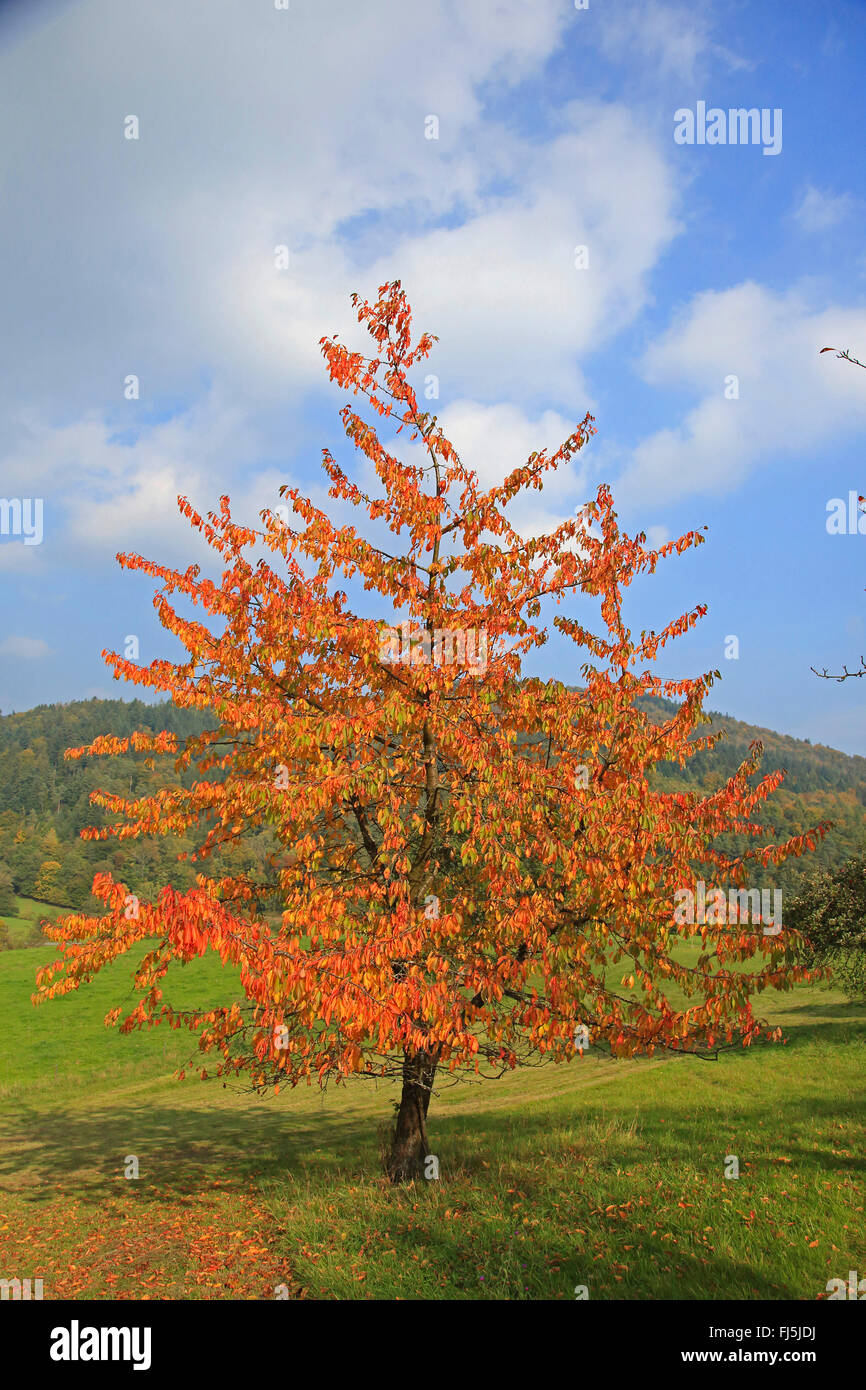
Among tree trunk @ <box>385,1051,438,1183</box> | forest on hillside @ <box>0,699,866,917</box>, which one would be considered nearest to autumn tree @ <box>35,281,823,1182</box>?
tree trunk @ <box>385,1051,438,1183</box>

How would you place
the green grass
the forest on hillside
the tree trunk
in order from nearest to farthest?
the green grass → the tree trunk → the forest on hillside

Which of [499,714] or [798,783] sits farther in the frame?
[798,783]

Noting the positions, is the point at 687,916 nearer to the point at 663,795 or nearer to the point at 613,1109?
the point at 663,795

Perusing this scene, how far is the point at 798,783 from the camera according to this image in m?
190

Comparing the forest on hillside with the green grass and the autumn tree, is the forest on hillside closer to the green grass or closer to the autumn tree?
the green grass

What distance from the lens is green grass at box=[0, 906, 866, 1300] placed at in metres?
8.16

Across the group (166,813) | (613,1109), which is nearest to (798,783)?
(613,1109)

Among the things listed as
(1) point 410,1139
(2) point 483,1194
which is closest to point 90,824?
(1) point 410,1139

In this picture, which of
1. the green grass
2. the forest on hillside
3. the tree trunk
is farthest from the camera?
the forest on hillside

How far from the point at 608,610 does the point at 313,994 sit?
20.9 ft

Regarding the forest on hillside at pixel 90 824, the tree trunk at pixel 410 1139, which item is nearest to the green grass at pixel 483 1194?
the tree trunk at pixel 410 1139

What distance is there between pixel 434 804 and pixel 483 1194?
5.21 m

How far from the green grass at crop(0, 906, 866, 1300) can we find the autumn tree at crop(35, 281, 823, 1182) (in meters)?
1.81
